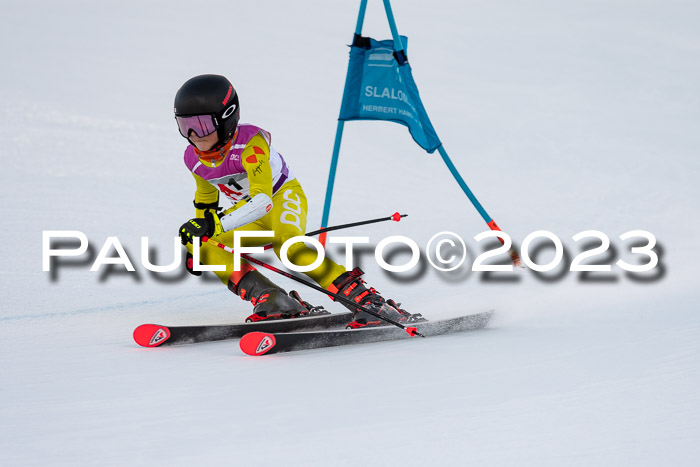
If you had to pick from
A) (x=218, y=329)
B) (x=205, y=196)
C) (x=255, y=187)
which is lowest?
(x=218, y=329)

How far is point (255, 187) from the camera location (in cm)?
439

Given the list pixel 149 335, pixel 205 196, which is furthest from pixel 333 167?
pixel 149 335

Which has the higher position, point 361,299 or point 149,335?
point 361,299

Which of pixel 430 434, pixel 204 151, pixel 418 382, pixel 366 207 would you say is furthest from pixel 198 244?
pixel 366 207

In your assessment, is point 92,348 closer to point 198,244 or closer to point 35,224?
point 198,244

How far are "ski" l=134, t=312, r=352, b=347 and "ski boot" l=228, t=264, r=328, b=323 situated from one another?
78mm

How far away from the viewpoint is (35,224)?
24.3 ft

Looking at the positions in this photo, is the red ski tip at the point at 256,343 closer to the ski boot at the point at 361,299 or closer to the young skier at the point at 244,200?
the young skier at the point at 244,200

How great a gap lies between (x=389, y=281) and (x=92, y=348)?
9.08 feet

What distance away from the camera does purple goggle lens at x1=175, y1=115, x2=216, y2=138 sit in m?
4.27

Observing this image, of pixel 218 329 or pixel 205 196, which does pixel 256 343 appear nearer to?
pixel 218 329

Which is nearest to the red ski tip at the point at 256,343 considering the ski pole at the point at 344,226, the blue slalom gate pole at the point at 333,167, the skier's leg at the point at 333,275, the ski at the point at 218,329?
the ski at the point at 218,329

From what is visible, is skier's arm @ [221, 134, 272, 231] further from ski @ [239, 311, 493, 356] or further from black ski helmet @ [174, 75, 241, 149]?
ski @ [239, 311, 493, 356]

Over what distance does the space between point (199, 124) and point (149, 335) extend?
1.17 meters
